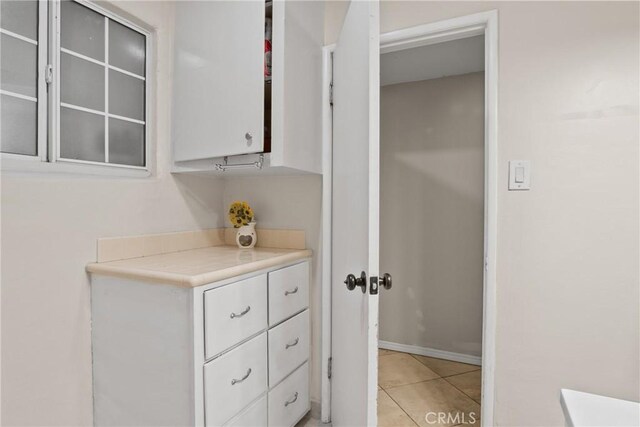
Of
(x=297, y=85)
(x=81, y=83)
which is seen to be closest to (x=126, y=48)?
(x=81, y=83)

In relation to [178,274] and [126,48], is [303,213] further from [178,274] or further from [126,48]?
[126,48]

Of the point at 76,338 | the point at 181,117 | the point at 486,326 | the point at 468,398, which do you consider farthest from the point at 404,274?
the point at 76,338

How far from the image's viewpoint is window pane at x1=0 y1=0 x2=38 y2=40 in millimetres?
1264

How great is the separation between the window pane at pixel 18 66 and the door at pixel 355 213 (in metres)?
1.23

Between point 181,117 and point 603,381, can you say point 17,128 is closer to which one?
point 181,117

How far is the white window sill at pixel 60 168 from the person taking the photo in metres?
1.27

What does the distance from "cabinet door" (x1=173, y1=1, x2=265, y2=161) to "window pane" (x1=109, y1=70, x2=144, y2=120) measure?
16 cm

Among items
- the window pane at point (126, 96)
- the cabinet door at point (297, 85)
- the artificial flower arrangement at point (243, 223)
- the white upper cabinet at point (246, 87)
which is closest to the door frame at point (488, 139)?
the cabinet door at point (297, 85)

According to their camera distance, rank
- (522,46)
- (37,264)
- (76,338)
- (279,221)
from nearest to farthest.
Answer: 1. (37,264)
2. (76,338)
3. (522,46)
4. (279,221)

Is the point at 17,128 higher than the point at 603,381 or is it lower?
higher

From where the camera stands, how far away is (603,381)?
55.1 inches

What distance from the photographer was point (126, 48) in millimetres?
1661

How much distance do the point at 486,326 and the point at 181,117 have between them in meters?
1.72

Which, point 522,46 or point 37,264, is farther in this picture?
point 522,46
